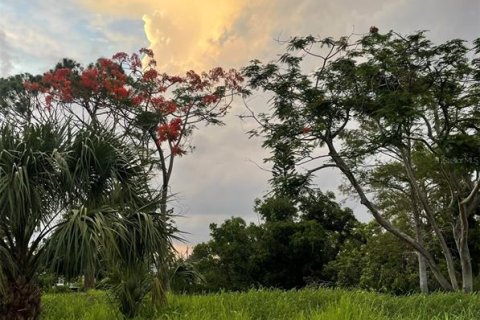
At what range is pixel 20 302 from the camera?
6633 mm

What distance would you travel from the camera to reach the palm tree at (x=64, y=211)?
6129mm

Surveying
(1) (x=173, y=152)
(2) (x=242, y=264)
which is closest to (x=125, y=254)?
(1) (x=173, y=152)

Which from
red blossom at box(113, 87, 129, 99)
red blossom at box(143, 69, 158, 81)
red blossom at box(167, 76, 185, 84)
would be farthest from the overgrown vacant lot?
red blossom at box(167, 76, 185, 84)

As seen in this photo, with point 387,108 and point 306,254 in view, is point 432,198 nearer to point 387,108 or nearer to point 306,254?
point 306,254

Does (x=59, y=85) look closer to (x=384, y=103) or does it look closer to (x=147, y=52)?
(x=147, y=52)

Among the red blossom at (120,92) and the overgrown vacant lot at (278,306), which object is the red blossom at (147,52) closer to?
the red blossom at (120,92)

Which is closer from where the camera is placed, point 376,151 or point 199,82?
point 376,151

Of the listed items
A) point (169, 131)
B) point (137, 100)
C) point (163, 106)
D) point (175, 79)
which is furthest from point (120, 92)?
point (169, 131)

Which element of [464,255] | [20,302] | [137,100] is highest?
[137,100]

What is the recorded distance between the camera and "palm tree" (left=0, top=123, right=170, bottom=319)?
6.13m

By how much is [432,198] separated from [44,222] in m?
15.8

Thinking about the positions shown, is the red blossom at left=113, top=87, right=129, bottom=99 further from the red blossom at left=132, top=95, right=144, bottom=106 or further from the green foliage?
the green foliage

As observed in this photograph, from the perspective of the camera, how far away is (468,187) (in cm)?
1560

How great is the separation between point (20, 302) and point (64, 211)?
1.20 meters
